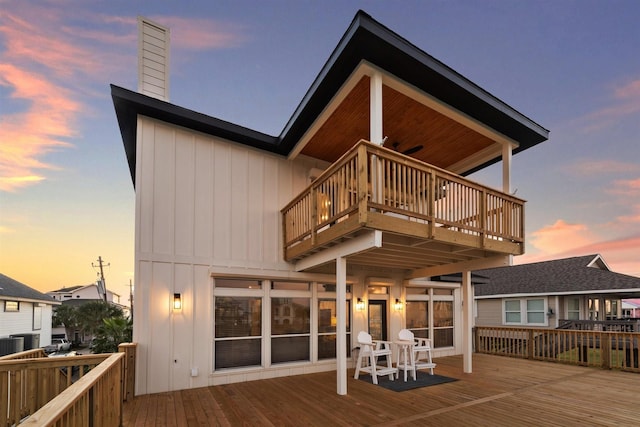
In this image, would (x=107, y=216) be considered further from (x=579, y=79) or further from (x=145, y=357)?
(x=579, y=79)

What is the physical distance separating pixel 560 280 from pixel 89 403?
18985 millimetres

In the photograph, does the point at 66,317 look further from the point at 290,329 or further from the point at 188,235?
the point at 290,329

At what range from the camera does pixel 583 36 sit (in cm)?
1061

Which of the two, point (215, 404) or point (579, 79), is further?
point (579, 79)

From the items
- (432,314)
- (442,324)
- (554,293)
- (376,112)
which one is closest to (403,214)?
(376,112)

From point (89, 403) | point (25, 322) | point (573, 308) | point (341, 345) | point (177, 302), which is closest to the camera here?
point (89, 403)

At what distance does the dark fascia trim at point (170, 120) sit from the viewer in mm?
6387

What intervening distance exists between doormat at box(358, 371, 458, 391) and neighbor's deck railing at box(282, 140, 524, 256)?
118 inches

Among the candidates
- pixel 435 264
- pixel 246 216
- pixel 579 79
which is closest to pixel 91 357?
pixel 246 216

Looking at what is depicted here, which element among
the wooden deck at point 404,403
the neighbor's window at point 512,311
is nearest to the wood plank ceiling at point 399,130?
the wooden deck at point 404,403

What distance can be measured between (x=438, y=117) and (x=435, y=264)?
3464 mm

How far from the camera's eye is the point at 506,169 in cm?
779

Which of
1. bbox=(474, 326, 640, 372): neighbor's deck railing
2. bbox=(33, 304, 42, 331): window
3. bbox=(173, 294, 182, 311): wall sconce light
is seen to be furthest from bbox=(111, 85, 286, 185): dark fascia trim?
bbox=(33, 304, 42, 331): window

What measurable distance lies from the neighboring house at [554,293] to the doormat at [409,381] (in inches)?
375
